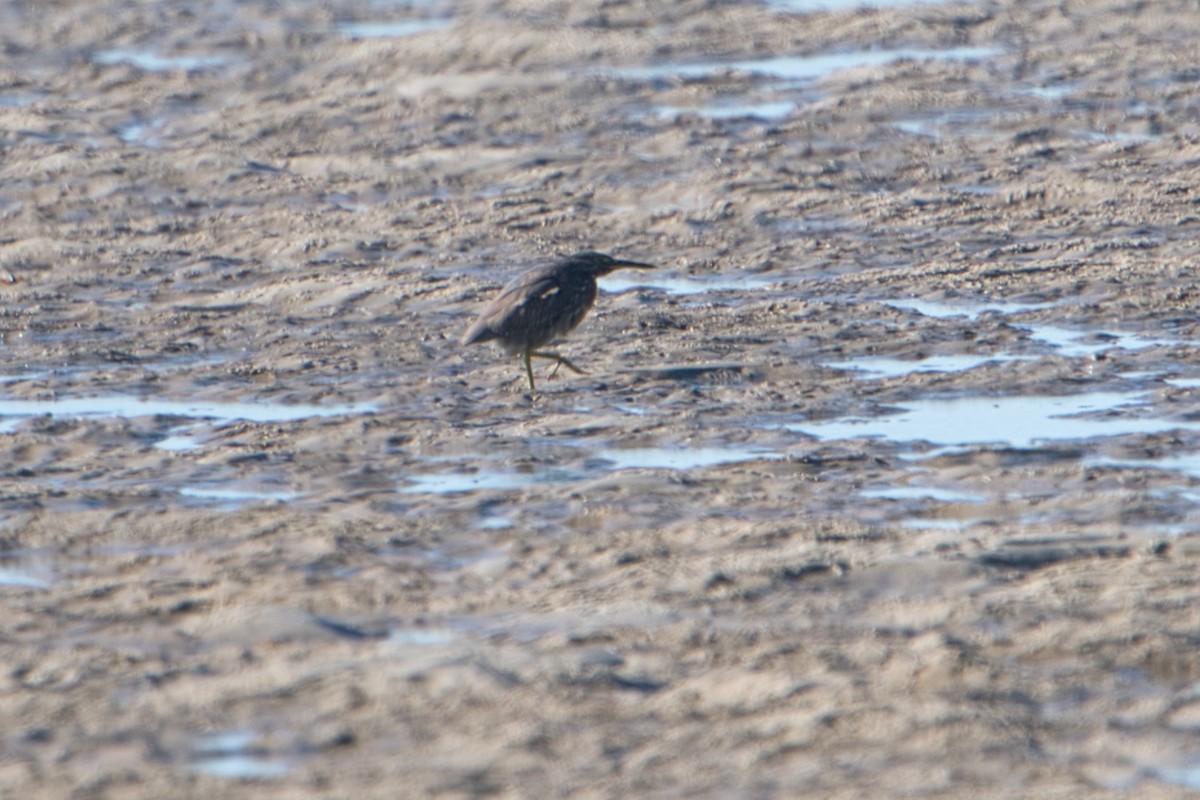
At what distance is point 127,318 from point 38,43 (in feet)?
25.4

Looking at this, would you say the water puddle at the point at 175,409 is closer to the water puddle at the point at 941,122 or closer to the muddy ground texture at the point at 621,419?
the muddy ground texture at the point at 621,419

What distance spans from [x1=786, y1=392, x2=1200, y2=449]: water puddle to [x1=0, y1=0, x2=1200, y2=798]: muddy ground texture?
3 cm

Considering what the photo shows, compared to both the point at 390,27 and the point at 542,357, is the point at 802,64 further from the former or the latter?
the point at 542,357

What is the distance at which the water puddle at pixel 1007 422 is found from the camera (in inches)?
312

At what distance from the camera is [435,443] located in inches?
321

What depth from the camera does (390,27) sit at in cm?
1748

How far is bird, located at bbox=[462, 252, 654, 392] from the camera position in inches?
350

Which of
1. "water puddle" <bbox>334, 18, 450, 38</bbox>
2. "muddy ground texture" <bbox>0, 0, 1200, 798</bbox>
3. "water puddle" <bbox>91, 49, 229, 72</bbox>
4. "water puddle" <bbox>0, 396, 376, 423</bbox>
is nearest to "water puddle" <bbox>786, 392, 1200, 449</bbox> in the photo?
"muddy ground texture" <bbox>0, 0, 1200, 798</bbox>

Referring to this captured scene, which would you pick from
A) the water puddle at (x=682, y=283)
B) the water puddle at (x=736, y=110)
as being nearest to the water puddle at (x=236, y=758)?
the water puddle at (x=682, y=283)

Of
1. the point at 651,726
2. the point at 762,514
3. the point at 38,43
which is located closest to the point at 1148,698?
the point at 651,726

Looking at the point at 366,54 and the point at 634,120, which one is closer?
the point at 634,120

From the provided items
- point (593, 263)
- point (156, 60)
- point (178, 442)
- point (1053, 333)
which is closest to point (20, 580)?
point (178, 442)

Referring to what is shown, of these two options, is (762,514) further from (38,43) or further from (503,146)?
(38,43)

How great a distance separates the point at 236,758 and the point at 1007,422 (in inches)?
150
